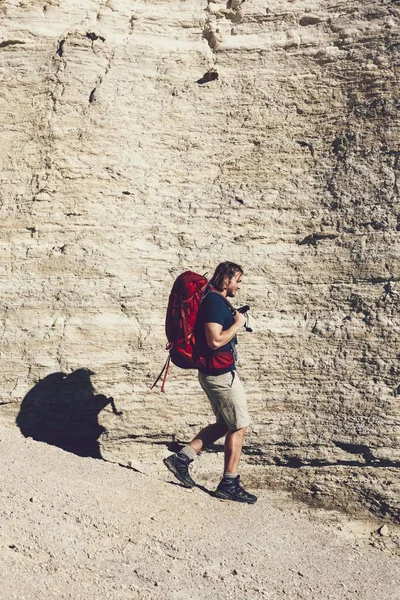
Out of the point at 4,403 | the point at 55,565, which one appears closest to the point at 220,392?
the point at 55,565

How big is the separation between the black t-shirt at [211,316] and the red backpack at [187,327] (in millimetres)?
44

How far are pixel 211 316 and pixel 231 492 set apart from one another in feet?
5.54

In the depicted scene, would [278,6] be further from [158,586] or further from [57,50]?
[158,586]

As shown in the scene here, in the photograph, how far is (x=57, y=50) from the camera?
1005cm

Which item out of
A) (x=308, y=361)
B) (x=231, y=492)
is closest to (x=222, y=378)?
(x=231, y=492)

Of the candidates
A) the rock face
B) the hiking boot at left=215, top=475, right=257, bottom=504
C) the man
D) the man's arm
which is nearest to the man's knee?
the man

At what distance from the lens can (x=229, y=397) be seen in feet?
23.7

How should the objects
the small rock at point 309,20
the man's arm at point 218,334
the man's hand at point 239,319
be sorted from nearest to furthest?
the man's arm at point 218,334, the man's hand at point 239,319, the small rock at point 309,20

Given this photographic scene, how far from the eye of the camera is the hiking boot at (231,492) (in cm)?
748

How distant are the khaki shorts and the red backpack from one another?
145 millimetres

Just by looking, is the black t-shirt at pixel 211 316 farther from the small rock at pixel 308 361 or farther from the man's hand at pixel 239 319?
the small rock at pixel 308 361

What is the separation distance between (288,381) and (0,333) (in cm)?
311

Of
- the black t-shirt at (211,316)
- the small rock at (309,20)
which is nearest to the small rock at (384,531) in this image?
the black t-shirt at (211,316)

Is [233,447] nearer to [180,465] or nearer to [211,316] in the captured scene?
[180,465]
